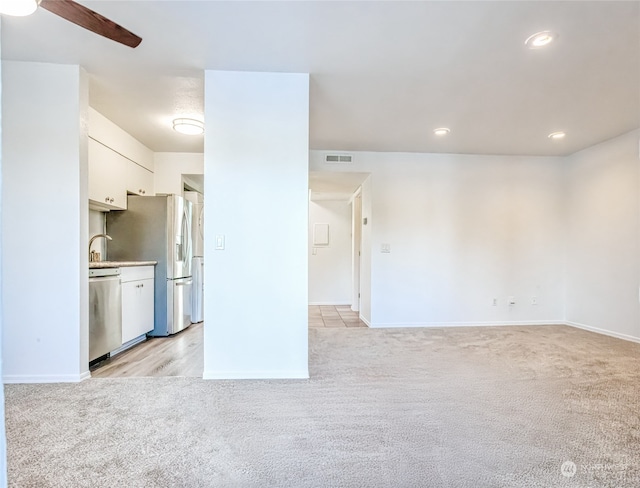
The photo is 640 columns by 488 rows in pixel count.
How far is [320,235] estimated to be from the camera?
7.02 metres

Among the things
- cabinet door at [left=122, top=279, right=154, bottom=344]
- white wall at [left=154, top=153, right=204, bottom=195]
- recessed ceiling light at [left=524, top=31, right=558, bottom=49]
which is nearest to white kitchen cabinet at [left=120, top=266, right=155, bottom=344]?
cabinet door at [left=122, top=279, right=154, bottom=344]

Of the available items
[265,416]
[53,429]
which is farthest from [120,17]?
[265,416]

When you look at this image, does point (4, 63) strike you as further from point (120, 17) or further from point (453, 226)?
point (453, 226)

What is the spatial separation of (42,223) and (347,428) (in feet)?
8.67

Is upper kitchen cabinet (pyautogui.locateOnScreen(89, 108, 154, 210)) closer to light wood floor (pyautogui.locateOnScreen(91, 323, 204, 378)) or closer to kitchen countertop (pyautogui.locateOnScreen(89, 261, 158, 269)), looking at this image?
kitchen countertop (pyautogui.locateOnScreen(89, 261, 158, 269))

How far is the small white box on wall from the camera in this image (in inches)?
275

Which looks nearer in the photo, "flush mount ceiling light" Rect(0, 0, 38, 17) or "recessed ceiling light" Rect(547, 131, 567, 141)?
"flush mount ceiling light" Rect(0, 0, 38, 17)

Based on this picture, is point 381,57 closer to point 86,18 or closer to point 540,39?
point 540,39

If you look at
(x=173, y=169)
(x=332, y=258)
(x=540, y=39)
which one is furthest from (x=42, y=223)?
(x=332, y=258)

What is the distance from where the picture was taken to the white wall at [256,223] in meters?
2.71

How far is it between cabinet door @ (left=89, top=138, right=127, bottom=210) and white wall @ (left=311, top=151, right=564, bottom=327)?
2.33 m

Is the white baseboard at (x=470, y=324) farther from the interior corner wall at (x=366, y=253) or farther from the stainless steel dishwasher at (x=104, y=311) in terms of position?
the stainless steel dishwasher at (x=104, y=311)

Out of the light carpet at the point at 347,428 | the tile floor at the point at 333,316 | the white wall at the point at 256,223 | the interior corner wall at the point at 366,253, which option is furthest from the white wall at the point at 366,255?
the white wall at the point at 256,223

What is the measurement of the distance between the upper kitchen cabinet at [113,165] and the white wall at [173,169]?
0.25 metres
